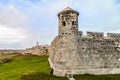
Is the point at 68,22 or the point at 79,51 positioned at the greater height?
the point at 68,22

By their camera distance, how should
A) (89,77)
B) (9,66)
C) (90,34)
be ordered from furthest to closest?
(9,66) → (90,34) → (89,77)

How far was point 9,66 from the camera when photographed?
59969 millimetres

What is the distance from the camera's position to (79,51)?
45.6m

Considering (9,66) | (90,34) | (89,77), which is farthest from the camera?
(9,66)

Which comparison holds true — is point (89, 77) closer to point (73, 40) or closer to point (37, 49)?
point (73, 40)

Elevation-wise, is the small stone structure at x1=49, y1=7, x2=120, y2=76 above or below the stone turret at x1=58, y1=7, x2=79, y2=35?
below

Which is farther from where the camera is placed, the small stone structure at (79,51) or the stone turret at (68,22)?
the stone turret at (68,22)

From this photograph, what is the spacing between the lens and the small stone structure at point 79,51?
1773 inches

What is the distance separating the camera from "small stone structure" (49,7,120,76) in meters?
45.0

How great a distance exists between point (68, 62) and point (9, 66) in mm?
18105

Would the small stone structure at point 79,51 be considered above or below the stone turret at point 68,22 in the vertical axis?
below

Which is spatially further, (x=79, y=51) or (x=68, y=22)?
(x=68, y=22)

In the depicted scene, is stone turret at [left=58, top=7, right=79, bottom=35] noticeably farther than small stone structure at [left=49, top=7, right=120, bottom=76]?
Yes

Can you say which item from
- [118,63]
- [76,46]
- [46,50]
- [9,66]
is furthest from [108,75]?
[46,50]
